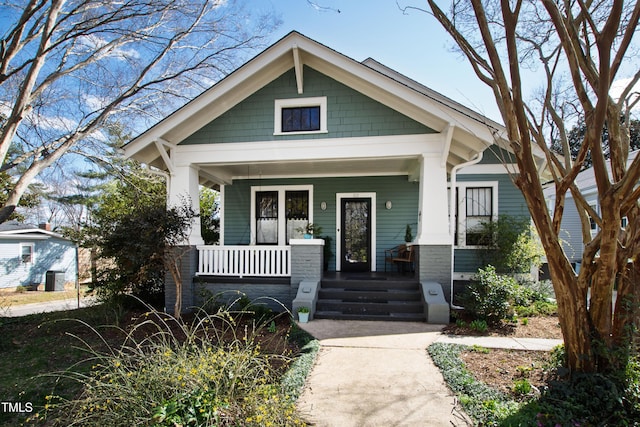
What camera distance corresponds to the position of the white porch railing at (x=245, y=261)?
7.82 metres

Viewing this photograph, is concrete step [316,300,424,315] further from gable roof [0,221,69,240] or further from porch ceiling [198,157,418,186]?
gable roof [0,221,69,240]

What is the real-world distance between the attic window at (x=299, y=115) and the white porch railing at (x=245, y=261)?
105 inches

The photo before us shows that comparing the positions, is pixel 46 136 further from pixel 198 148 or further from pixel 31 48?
pixel 198 148

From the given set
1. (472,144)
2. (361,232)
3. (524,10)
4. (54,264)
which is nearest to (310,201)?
(361,232)

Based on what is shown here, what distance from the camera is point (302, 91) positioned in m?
→ 7.71

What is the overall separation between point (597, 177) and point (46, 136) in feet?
40.5

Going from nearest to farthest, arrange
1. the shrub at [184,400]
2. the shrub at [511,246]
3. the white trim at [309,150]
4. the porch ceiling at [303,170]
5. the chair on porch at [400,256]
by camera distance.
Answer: the shrub at [184,400], the white trim at [309,150], the shrub at [511,246], the porch ceiling at [303,170], the chair on porch at [400,256]

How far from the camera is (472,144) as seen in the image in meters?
7.33

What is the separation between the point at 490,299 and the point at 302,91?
18.6 ft

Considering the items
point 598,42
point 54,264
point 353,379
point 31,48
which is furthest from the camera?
point 54,264

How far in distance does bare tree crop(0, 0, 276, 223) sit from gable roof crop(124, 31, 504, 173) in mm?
3130

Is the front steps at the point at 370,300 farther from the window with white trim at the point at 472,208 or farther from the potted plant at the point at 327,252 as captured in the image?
the window with white trim at the point at 472,208

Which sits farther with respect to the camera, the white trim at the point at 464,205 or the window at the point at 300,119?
the white trim at the point at 464,205

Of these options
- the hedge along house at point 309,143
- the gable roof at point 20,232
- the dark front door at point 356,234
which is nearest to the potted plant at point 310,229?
the dark front door at point 356,234
